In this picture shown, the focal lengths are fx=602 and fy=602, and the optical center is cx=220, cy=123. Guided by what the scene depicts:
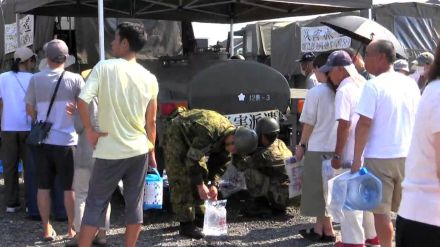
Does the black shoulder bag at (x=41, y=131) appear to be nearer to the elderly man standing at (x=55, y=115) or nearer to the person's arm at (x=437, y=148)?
the elderly man standing at (x=55, y=115)

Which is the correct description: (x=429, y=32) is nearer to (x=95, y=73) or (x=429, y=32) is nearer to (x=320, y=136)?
(x=320, y=136)

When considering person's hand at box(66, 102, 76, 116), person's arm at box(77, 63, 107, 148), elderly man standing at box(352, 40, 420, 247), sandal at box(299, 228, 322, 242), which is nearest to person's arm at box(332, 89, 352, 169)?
elderly man standing at box(352, 40, 420, 247)

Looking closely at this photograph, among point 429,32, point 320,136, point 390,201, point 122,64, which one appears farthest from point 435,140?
point 429,32

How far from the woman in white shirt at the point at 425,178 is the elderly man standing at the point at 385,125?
5.57ft

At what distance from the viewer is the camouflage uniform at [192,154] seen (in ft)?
15.6

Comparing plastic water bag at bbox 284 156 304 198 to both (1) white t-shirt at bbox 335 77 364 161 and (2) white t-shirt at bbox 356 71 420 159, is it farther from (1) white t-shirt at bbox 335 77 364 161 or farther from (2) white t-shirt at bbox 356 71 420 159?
(2) white t-shirt at bbox 356 71 420 159

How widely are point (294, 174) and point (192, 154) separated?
1.18 metres

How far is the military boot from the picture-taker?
5203 millimetres

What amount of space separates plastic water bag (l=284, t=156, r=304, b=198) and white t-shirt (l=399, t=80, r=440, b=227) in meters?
3.03

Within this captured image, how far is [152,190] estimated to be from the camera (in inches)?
207

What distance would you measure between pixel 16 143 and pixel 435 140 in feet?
16.5

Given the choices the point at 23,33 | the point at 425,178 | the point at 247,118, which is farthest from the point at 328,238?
the point at 23,33

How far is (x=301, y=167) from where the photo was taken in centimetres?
Answer: 545

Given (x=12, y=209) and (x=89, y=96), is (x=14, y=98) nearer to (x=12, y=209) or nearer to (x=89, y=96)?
(x=12, y=209)
